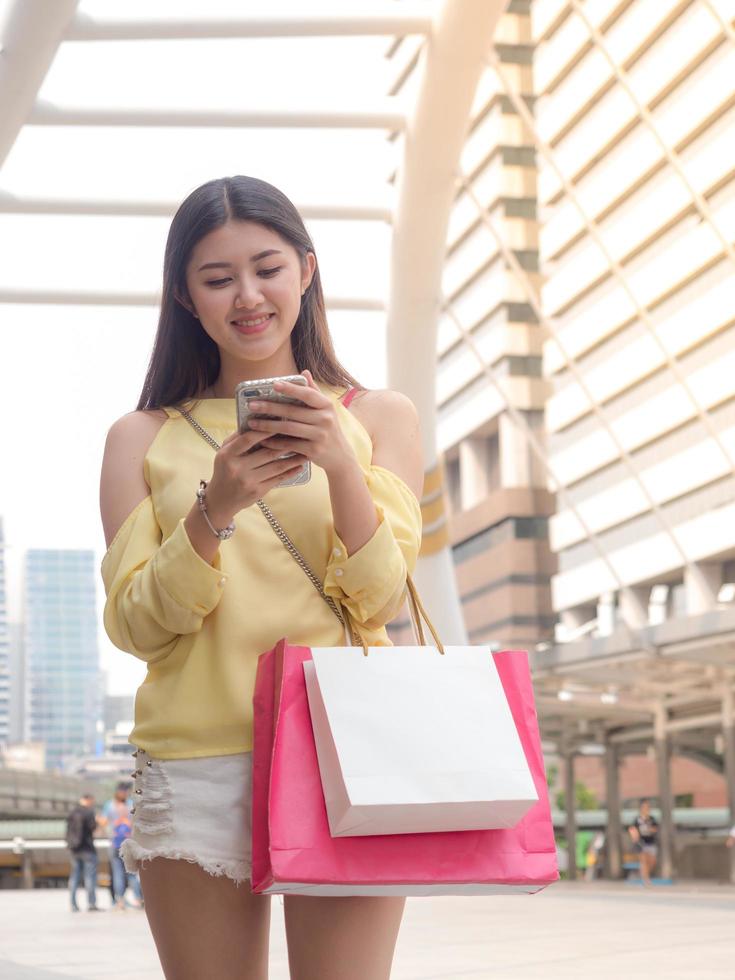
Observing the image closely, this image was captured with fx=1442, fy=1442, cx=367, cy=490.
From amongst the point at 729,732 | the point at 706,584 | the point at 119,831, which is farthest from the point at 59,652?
the point at 119,831

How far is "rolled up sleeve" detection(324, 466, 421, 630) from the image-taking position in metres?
1.86

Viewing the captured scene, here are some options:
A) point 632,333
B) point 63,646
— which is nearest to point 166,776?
point 632,333

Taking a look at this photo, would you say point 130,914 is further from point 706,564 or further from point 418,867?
point 706,564

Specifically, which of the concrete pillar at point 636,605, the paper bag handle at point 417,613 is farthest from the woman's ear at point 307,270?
the concrete pillar at point 636,605

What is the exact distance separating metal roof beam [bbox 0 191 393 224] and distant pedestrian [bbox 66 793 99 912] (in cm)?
692

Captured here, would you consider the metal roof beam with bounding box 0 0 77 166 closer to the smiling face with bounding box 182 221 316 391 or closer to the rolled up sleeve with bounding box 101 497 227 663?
the smiling face with bounding box 182 221 316 391

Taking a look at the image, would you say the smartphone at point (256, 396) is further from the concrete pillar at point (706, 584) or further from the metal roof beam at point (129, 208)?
the concrete pillar at point (706, 584)

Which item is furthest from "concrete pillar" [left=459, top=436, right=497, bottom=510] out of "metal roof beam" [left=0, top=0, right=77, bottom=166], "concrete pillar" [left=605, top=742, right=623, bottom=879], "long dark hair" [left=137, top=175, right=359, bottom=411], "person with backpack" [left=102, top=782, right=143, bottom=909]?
"long dark hair" [left=137, top=175, right=359, bottom=411]

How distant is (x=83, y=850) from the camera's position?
17156mm

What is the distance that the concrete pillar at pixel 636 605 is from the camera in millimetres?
35938

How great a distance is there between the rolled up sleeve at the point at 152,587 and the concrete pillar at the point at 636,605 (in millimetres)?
34306

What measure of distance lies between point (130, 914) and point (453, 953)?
25.3 feet

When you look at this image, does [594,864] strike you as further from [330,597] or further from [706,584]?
[330,597]

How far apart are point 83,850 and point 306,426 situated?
16.4m
